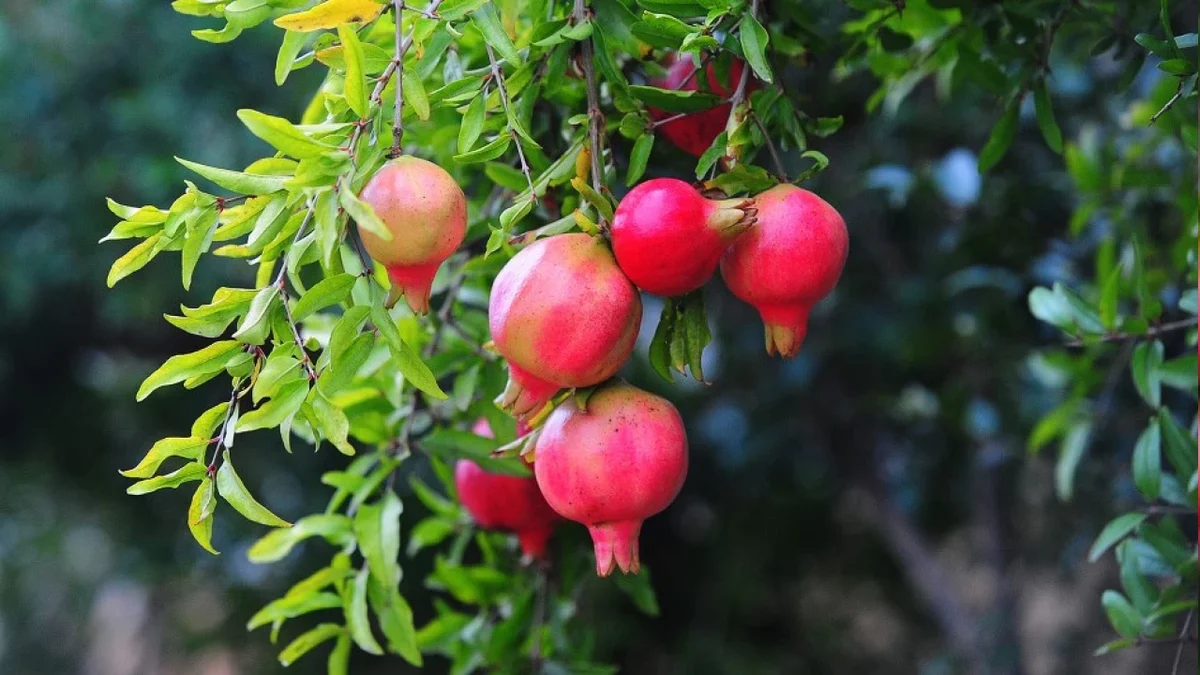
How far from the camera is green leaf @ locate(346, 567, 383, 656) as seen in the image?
1.98 feet

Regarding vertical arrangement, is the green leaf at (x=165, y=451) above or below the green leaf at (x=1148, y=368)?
above

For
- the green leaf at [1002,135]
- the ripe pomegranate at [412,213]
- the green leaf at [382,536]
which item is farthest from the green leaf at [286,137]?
the green leaf at [1002,135]

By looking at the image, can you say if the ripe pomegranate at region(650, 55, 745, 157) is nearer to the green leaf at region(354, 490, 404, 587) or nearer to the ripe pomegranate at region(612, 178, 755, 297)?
the ripe pomegranate at region(612, 178, 755, 297)

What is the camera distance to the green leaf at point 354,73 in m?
0.41

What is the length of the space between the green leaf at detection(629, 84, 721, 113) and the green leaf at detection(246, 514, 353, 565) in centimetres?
30

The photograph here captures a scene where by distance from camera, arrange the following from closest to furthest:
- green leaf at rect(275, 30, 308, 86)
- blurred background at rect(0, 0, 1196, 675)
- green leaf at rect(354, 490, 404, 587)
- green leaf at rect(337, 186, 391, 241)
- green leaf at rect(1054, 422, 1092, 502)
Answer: green leaf at rect(337, 186, 391, 241), green leaf at rect(275, 30, 308, 86), green leaf at rect(354, 490, 404, 587), green leaf at rect(1054, 422, 1092, 502), blurred background at rect(0, 0, 1196, 675)

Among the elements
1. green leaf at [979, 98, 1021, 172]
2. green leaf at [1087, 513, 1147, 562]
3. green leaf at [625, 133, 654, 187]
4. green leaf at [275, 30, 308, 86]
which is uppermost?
green leaf at [275, 30, 308, 86]

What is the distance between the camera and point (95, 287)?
167cm

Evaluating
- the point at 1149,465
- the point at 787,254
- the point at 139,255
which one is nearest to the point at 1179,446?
the point at 1149,465

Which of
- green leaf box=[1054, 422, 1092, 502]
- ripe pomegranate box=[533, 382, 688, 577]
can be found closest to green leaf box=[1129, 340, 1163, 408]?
green leaf box=[1054, 422, 1092, 502]

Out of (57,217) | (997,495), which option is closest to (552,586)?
(997,495)

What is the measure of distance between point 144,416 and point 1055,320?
163cm

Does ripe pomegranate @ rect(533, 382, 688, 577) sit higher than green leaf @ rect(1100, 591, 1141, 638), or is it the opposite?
ripe pomegranate @ rect(533, 382, 688, 577)

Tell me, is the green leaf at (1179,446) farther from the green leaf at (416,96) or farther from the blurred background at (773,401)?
the green leaf at (416,96)
